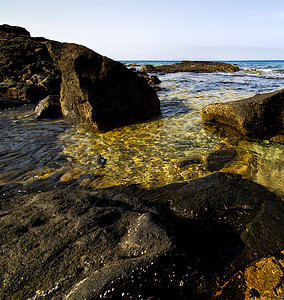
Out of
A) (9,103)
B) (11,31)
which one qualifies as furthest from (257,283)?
A: (11,31)

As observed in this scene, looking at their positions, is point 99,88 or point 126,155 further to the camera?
point 99,88

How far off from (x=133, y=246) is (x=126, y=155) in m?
2.80

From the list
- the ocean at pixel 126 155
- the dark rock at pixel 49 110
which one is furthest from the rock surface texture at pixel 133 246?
the dark rock at pixel 49 110

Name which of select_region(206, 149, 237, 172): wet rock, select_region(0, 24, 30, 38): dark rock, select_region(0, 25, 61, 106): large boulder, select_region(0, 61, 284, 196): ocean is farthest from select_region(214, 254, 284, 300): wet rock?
select_region(0, 24, 30, 38): dark rock

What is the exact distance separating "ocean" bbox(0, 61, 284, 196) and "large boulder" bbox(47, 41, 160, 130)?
545mm

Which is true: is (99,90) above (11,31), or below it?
below

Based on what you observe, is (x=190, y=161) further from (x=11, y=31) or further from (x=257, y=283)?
(x=11, y=31)

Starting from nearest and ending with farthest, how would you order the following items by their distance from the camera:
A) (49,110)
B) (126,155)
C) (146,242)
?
1. (146,242)
2. (126,155)
3. (49,110)

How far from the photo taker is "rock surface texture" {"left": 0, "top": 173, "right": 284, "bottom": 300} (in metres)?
1.55

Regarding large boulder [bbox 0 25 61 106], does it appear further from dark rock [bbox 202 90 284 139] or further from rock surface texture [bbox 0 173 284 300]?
dark rock [bbox 202 90 284 139]

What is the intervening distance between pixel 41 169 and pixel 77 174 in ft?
2.47

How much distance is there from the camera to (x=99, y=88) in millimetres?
6402

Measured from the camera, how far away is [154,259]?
1.64 meters

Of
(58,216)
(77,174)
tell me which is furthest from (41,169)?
(58,216)
